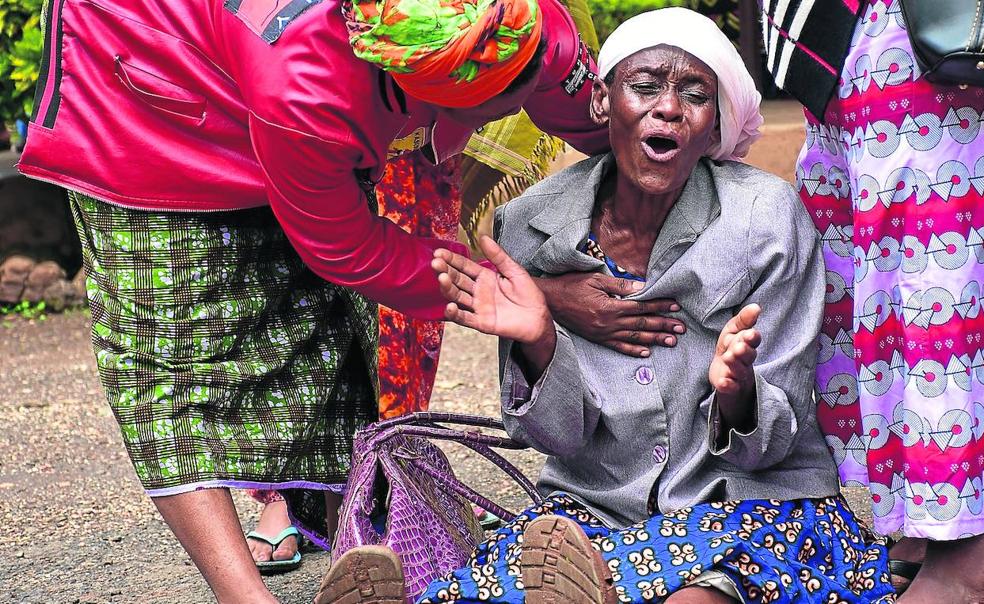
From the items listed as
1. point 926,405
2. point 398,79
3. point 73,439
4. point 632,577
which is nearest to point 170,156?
point 398,79

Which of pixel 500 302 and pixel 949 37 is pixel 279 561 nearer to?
pixel 500 302

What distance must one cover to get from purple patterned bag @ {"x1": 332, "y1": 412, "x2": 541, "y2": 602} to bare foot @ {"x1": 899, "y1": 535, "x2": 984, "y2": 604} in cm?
86

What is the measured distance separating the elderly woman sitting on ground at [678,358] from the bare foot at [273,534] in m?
1.06

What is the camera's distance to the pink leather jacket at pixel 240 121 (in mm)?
2434

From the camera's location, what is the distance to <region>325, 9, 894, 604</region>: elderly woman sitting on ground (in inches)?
100

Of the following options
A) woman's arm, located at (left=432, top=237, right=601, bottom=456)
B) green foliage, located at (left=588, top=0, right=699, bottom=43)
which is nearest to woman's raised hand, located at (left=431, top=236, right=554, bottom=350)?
woman's arm, located at (left=432, top=237, right=601, bottom=456)

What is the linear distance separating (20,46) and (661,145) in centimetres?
486

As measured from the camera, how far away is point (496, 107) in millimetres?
2510

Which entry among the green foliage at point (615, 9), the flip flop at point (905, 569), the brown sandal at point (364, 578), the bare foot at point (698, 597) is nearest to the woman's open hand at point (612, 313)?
the bare foot at point (698, 597)

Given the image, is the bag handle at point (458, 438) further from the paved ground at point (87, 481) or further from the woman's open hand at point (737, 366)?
the paved ground at point (87, 481)

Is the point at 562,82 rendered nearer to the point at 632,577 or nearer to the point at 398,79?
the point at 398,79

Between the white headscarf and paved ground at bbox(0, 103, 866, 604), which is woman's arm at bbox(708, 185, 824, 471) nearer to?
the white headscarf

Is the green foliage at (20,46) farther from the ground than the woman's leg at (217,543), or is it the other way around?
Result: the green foliage at (20,46)

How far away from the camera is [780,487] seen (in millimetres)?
2678
